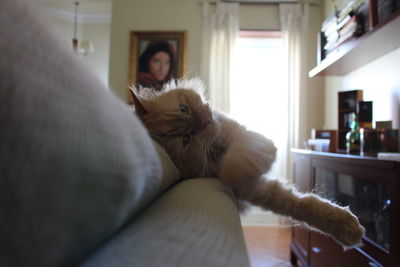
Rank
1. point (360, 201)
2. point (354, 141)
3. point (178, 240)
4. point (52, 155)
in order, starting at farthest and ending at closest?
point (354, 141) < point (360, 201) < point (178, 240) < point (52, 155)

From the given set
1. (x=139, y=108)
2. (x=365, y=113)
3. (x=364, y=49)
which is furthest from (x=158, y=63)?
(x=139, y=108)

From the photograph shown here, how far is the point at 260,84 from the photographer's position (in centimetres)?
364

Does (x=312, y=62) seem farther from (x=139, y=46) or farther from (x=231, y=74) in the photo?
(x=139, y=46)

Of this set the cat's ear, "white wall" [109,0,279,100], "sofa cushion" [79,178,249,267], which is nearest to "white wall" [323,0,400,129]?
"white wall" [109,0,279,100]

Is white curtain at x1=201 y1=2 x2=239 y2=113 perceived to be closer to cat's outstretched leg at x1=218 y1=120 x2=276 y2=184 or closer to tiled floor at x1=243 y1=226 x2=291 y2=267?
tiled floor at x1=243 y1=226 x2=291 y2=267

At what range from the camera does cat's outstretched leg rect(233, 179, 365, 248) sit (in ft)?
2.07

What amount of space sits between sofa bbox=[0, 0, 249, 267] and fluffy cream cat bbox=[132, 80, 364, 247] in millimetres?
368

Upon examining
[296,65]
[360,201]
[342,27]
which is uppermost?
[296,65]

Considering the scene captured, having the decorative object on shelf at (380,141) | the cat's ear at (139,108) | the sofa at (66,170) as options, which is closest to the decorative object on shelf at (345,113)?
the decorative object on shelf at (380,141)

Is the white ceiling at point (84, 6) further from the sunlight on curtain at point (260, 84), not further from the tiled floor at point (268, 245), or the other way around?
the tiled floor at point (268, 245)

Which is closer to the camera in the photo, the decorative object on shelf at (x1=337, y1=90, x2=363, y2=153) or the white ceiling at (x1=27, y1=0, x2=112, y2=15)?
the decorative object on shelf at (x1=337, y1=90, x2=363, y2=153)

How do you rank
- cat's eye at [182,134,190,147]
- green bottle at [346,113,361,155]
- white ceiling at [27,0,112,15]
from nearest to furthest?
cat's eye at [182,134,190,147], green bottle at [346,113,361,155], white ceiling at [27,0,112,15]

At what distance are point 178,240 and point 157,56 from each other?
11.6 ft

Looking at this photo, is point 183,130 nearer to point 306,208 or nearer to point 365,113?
point 306,208
